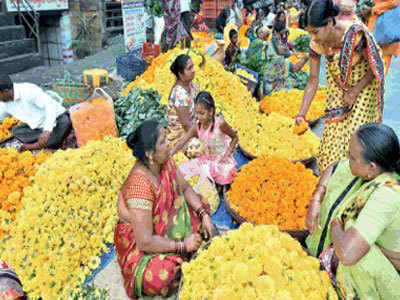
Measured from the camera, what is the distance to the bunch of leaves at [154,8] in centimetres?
810

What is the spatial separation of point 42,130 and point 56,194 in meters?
1.64

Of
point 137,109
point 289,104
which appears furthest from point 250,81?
point 137,109

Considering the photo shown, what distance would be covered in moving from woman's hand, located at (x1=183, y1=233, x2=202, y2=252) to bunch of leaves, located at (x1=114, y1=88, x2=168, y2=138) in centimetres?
235

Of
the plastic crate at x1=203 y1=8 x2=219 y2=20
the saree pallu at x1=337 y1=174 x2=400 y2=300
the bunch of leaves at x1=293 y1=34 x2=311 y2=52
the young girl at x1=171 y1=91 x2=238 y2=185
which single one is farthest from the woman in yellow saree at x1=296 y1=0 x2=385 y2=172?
the plastic crate at x1=203 y1=8 x2=219 y2=20

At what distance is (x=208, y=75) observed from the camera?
5027 millimetres

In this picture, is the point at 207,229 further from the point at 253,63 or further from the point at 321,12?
the point at 253,63

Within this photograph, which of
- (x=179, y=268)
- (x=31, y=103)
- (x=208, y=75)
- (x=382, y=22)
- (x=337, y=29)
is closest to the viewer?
(x=179, y=268)

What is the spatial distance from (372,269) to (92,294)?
1.79 m

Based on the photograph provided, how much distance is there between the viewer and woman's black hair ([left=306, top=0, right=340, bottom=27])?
7.88 feet

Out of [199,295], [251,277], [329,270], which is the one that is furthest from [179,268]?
[329,270]

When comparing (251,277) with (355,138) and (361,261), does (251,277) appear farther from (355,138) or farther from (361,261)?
(355,138)

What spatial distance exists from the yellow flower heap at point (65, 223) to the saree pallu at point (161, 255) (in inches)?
12.5

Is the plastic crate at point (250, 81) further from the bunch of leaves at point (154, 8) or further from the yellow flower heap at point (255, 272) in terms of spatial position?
the yellow flower heap at point (255, 272)

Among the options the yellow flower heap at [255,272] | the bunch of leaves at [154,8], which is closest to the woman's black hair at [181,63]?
the yellow flower heap at [255,272]
